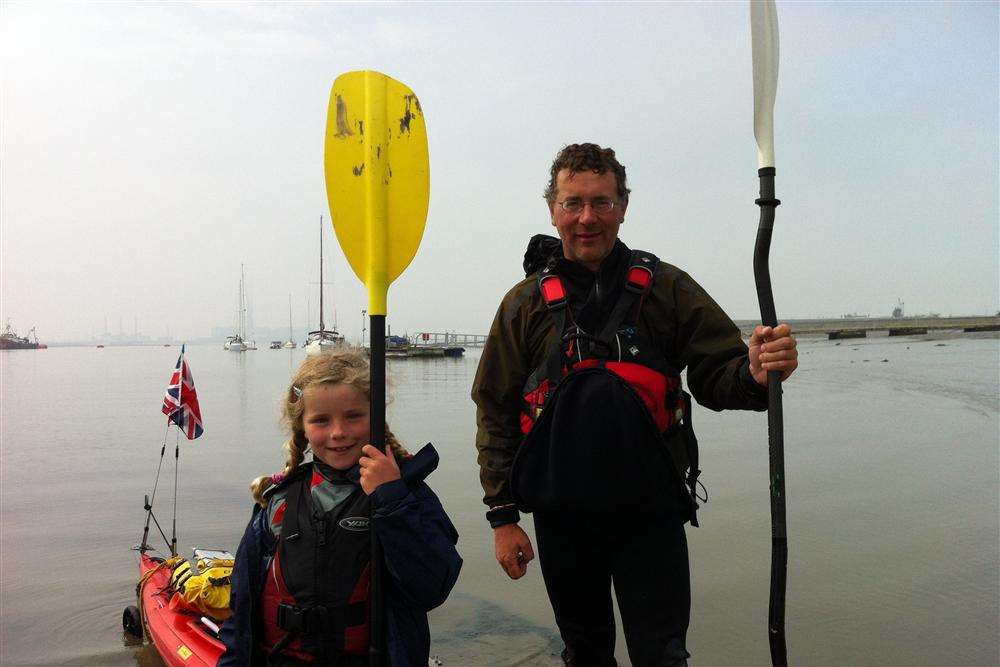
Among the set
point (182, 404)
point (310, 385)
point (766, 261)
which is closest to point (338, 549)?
point (310, 385)

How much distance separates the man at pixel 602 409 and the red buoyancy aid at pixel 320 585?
519mm

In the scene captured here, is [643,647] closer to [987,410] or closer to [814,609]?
[814,609]

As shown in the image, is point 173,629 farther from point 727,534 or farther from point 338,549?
point 727,534

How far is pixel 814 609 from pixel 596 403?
395cm

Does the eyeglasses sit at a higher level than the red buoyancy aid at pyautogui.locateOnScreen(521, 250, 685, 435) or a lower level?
higher

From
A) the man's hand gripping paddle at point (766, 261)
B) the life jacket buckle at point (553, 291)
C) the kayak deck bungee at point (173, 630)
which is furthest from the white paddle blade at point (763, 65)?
the kayak deck bungee at point (173, 630)

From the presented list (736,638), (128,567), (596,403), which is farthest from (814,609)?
(128,567)

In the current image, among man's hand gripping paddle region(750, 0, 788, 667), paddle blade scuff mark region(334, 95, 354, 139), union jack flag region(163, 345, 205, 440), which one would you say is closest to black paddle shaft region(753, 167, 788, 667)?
man's hand gripping paddle region(750, 0, 788, 667)

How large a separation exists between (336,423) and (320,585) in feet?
1.58

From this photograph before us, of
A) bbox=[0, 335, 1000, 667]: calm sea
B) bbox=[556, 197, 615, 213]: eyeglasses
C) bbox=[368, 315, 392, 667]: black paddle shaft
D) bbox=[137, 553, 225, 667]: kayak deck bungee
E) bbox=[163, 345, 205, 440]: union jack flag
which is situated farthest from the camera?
bbox=[163, 345, 205, 440]: union jack flag

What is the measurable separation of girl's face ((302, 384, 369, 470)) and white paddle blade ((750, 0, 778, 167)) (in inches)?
55.7

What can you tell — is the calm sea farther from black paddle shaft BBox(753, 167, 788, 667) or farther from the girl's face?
black paddle shaft BBox(753, 167, 788, 667)

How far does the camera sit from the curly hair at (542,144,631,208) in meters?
2.32

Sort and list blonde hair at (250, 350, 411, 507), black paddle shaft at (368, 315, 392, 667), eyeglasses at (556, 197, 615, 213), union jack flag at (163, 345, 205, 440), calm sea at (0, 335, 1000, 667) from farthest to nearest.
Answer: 1. union jack flag at (163, 345, 205, 440)
2. calm sea at (0, 335, 1000, 667)
3. eyeglasses at (556, 197, 615, 213)
4. blonde hair at (250, 350, 411, 507)
5. black paddle shaft at (368, 315, 392, 667)
